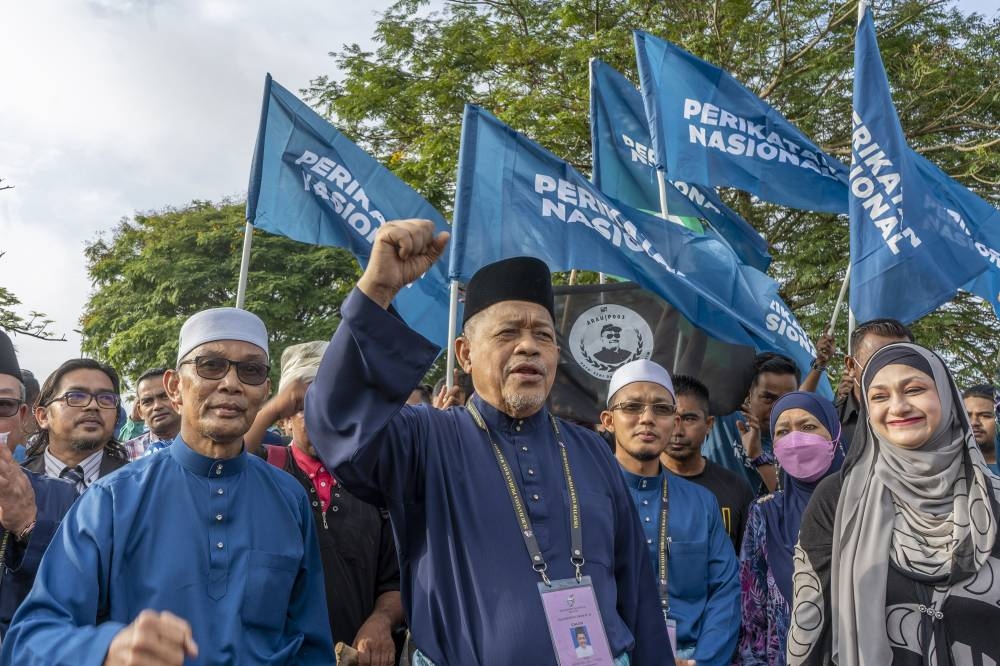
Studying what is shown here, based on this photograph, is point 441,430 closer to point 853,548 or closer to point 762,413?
point 853,548

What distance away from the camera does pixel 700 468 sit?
16.6 feet

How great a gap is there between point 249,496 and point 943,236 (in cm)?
547

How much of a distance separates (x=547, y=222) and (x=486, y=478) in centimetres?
390

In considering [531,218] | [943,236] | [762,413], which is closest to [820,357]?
[762,413]

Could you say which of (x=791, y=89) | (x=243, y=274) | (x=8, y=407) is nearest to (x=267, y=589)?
(x=8, y=407)

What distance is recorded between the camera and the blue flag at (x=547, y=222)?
255 inches

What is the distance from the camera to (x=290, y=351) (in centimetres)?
462

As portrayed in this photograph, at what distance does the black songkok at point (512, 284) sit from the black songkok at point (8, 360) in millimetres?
2265

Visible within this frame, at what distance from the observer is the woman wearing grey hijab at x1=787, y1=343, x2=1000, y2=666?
3254mm

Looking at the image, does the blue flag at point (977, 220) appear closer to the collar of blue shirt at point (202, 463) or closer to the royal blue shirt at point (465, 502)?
the royal blue shirt at point (465, 502)

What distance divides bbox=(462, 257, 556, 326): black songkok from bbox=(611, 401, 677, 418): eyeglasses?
1.46 metres

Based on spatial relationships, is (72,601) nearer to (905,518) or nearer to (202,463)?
(202,463)

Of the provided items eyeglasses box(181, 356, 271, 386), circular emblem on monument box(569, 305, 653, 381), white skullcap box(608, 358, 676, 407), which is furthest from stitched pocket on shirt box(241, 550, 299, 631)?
circular emblem on monument box(569, 305, 653, 381)

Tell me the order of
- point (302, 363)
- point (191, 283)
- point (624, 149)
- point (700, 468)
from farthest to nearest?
point (191, 283) → point (624, 149) → point (700, 468) → point (302, 363)
